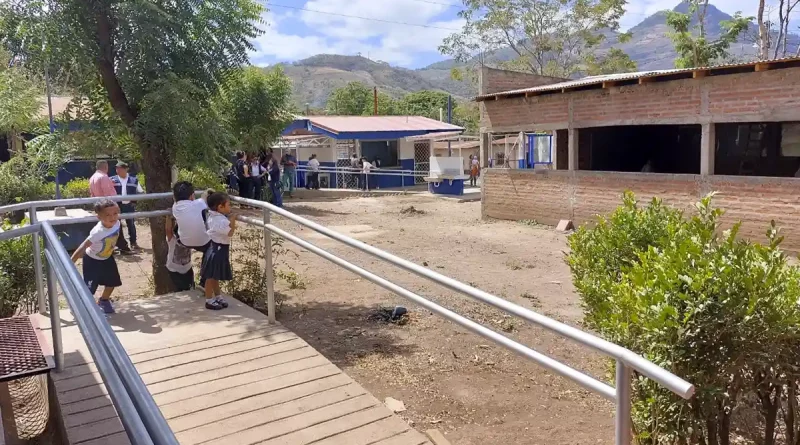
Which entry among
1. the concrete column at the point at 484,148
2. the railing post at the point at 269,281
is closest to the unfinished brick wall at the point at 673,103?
the concrete column at the point at 484,148

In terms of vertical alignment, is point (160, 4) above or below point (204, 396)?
above

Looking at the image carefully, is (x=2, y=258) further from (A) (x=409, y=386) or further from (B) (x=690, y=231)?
(B) (x=690, y=231)

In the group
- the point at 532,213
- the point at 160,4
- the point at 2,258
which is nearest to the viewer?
the point at 2,258

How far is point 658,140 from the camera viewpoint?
16.4 metres

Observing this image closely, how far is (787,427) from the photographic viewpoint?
349cm

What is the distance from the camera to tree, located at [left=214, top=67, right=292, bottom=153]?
18.7m

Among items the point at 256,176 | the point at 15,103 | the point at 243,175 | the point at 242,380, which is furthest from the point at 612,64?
the point at 242,380

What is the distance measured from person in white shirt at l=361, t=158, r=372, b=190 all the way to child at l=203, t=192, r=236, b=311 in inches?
766

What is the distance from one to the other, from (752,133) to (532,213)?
5181mm

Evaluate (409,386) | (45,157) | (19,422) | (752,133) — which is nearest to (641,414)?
(409,386)

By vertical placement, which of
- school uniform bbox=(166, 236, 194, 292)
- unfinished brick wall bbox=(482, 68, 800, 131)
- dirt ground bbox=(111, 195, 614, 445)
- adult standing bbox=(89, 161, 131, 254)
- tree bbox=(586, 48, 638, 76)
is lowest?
dirt ground bbox=(111, 195, 614, 445)

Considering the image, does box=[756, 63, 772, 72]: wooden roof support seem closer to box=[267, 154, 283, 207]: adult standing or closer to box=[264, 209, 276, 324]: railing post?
box=[264, 209, 276, 324]: railing post

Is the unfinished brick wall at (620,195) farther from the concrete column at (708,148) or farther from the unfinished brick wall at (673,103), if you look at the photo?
the unfinished brick wall at (673,103)

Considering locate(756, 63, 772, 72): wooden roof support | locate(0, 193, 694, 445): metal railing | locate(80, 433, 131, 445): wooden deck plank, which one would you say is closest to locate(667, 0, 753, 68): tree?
locate(756, 63, 772, 72): wooden roof support
